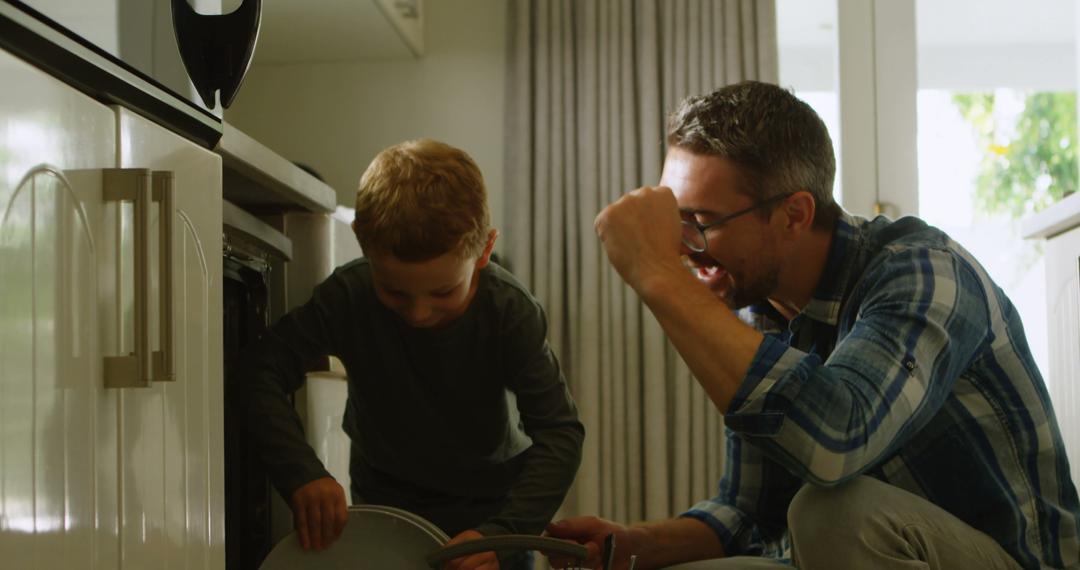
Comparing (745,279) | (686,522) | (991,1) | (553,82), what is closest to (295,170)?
(745,279)

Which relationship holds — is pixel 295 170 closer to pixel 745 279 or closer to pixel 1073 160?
pixel 745 279

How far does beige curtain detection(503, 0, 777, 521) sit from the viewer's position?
2.99 m

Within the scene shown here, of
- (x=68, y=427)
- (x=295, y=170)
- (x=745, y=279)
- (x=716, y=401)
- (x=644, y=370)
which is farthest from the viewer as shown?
(x=644, y=370)

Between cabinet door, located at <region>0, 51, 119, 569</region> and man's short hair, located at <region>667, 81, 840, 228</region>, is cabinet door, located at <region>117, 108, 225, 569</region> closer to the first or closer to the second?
cabinet door, located at <region>0, 51, 119, 569</region>

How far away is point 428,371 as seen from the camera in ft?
4.95

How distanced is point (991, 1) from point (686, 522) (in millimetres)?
2241

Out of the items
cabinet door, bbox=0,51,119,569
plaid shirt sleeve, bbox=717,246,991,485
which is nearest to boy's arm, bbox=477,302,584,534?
plaid shirt sleeve, bbox=717,246,991,485

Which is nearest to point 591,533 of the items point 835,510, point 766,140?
point 835,510

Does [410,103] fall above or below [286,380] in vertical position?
above

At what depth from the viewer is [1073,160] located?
3143 mm

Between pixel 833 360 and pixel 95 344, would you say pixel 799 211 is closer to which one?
pixel 833 360

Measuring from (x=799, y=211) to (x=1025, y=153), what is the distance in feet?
6.86

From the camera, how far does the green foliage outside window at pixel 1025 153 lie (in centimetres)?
314

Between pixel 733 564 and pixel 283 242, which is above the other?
pixel 283 242
